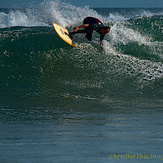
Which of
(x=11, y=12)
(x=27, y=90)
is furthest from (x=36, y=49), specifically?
(x=11, y=12)

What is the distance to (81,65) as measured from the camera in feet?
23.8

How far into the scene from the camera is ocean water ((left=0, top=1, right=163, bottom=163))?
107 inches

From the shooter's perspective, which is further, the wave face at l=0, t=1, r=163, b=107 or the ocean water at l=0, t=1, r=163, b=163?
the wave face at l=0, t=1, r=163, b=107

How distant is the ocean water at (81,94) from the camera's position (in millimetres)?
2727

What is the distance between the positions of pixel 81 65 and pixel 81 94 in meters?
1.69

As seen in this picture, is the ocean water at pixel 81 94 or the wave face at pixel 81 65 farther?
the wave face at pixel 81 65

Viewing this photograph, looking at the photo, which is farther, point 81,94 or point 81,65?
point 81,65

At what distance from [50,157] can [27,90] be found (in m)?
3.64

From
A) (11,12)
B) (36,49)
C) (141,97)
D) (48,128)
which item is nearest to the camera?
(48,128)

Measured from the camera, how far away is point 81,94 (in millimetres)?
5707

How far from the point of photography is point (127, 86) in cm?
632

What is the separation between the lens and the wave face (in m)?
5.91

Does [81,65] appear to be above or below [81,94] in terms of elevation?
above

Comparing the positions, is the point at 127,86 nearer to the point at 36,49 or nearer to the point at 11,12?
the point at 36,49
